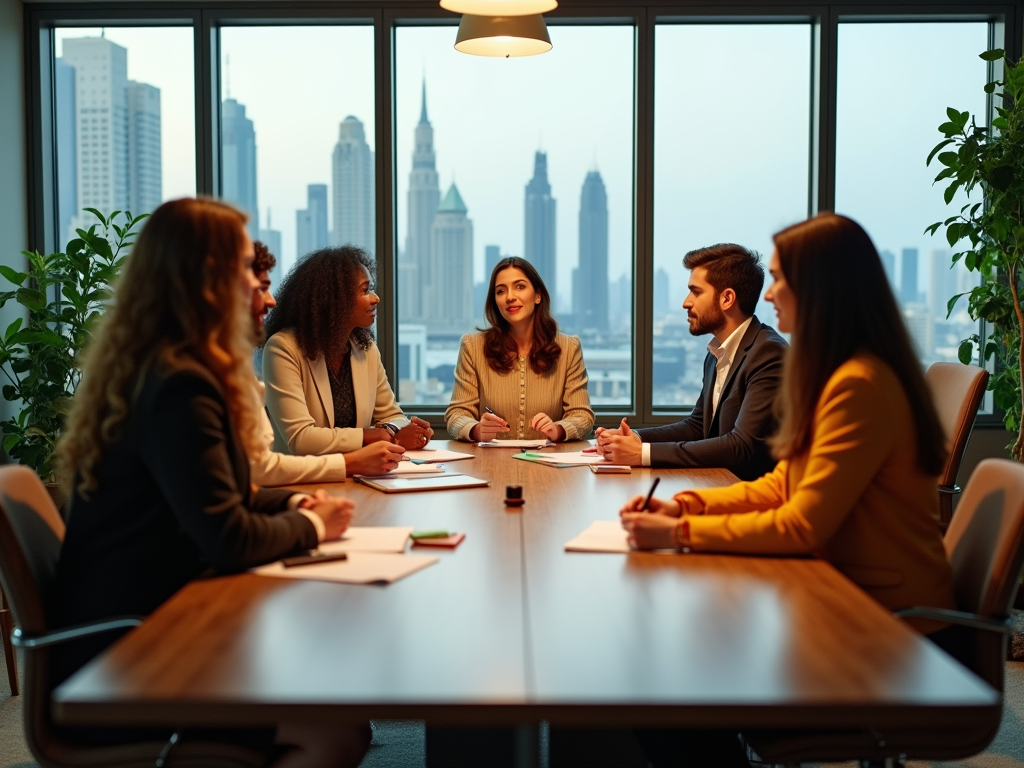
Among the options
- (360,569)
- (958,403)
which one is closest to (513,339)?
(958,403)

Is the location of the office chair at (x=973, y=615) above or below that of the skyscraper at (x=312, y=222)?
below

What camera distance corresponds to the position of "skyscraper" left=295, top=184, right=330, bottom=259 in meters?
5.61

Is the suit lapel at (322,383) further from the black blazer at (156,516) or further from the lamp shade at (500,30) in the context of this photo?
the black blazer at (156,516)

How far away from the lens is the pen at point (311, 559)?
6.32 feet

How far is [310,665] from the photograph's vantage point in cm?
141

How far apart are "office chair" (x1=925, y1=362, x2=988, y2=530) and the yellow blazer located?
1226mm

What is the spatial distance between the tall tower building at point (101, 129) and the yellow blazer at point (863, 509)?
4607mm

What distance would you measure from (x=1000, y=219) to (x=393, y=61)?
10.2 feet

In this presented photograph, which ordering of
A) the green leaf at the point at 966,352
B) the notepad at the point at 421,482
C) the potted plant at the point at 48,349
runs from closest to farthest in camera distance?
the notepad at the point at 421,482, the potted plant at the point at 48,349, the green leaf at the point at 966,352

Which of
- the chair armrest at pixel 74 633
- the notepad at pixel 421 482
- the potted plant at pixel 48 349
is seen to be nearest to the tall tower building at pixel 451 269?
the potted plant at pixel 48 349

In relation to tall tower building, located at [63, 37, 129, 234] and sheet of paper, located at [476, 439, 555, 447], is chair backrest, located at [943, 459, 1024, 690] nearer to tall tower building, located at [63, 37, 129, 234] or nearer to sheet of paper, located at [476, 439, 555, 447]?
sheet of paper, located at [476, 439, 555, 447]

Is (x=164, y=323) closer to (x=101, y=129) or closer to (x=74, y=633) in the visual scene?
(x=74, y=633)

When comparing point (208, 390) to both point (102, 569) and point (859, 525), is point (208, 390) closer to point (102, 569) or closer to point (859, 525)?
point (102, 569)

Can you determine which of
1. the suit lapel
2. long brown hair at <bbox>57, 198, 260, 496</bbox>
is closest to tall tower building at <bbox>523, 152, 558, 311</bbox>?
the suit lapel
